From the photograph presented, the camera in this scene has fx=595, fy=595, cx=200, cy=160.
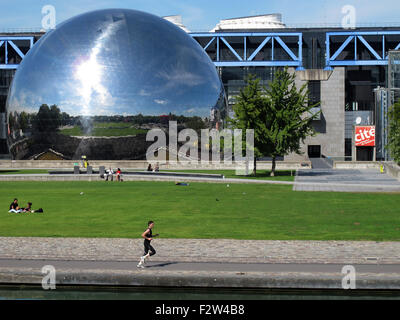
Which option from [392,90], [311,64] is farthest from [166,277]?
[311,64]

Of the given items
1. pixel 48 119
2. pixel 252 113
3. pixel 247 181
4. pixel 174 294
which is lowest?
pixel 174 294

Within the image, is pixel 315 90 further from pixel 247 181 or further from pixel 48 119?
pixel 247 181

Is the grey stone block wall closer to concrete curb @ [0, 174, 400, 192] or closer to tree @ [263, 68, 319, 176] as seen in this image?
tree @ [263, 68, 319, 176]

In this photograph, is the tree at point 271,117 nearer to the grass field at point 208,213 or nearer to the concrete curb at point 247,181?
the concrete curb at point 247,181

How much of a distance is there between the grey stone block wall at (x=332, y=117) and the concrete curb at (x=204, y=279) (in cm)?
6451

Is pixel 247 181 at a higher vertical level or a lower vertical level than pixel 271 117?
lower

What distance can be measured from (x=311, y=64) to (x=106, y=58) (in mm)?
43424

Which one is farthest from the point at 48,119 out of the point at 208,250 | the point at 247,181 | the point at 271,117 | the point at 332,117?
the point at 208,250

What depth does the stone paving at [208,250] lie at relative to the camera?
51.1 ft

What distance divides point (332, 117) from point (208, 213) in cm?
5560

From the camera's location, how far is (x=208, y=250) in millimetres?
16812

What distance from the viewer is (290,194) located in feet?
104

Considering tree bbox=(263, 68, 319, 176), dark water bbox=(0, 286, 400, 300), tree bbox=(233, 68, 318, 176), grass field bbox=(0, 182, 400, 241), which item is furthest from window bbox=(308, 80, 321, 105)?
dark water bbox=(0, 286, 400, 300)
